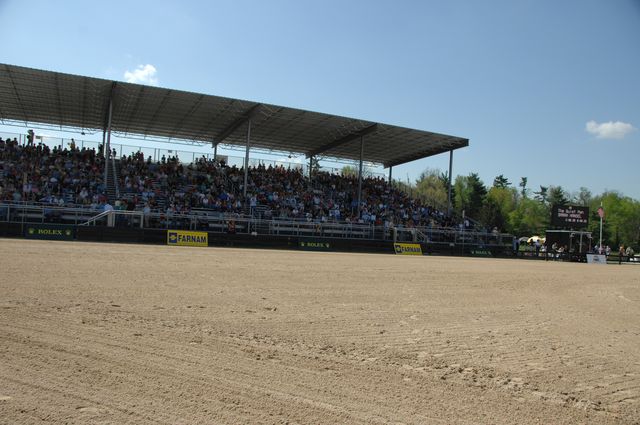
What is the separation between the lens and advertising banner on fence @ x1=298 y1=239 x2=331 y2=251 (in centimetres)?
3005

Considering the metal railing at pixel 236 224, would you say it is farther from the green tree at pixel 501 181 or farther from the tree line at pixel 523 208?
the green tree at pixel 501 181

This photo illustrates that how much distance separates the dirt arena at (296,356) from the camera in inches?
165

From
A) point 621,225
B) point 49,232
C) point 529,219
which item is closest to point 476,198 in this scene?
point 529,219

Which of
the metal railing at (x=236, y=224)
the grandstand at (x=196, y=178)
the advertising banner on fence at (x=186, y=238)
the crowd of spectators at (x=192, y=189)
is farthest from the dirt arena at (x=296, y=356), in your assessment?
the crowd of spectators at (x=192, y=189)

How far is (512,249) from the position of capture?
3800 cm

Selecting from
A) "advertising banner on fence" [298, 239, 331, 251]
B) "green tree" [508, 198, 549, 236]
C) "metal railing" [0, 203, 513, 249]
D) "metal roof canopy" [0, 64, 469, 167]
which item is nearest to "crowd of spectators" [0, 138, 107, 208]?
"metal railing" [0, 203, 513, 249]

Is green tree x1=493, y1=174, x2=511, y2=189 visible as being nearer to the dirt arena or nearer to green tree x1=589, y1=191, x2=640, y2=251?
green tree x1=589, y1=191, x2=640, y2=251

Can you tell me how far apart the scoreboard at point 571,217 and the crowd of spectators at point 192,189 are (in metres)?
8.79

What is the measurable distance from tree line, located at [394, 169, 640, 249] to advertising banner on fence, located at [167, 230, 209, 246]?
56449 mm

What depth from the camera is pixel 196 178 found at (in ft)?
114

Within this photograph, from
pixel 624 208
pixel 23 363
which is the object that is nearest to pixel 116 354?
pixel 23 363

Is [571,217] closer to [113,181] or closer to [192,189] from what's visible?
[192,189]

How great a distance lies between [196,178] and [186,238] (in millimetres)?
8880

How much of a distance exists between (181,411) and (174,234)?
2394cm
